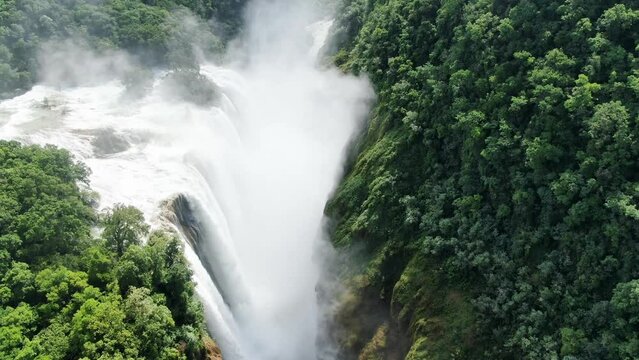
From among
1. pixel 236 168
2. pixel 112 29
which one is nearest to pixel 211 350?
pixel 236 168

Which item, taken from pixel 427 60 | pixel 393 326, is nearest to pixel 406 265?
pixel 393 326

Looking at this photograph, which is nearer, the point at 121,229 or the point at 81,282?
the point at 81,282

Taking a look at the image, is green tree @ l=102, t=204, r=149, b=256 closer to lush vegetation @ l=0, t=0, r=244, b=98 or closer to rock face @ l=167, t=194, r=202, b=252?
rock face @ l=167, t=194, r=202, b=252

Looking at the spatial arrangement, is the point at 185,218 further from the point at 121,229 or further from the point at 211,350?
the point at 211,350

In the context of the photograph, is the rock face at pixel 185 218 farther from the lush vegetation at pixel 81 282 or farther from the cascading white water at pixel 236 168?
the lush vegetation at pixel 81 282

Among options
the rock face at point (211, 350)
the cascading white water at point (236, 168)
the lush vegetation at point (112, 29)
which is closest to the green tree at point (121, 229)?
the cascading white water at point (236, 168)
